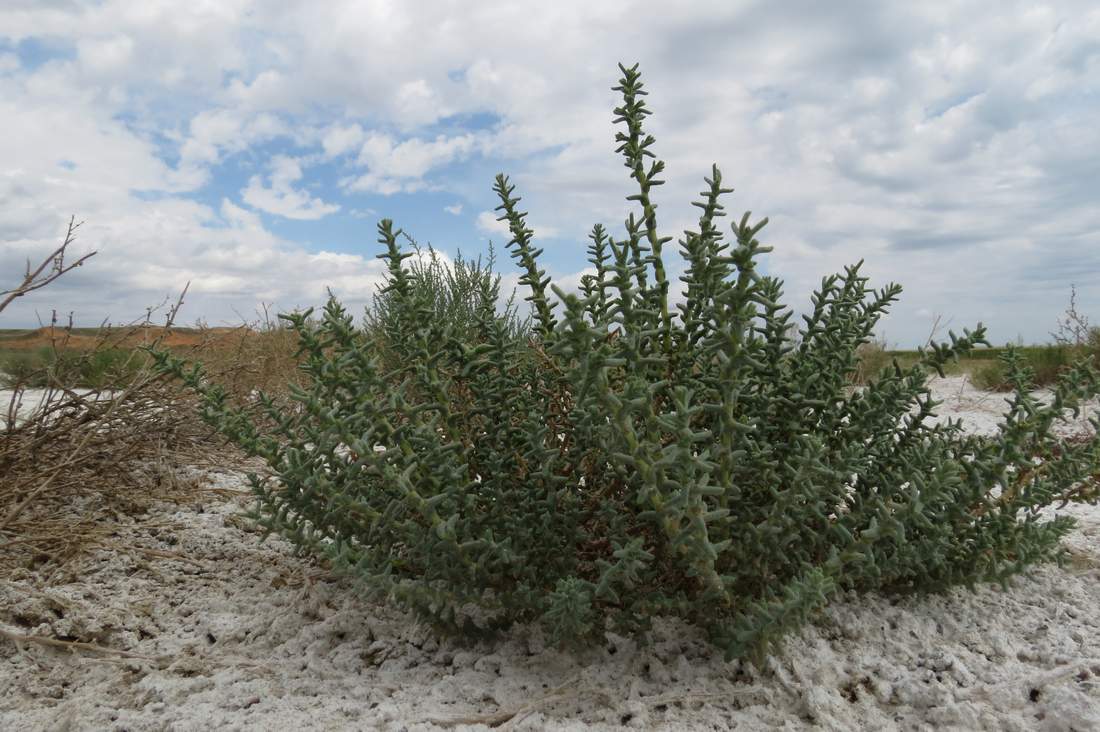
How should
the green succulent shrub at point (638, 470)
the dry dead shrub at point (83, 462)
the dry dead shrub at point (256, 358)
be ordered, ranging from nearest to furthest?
1. the green succulent shrub at point (638, 470)
2. the dry dead shrub at point (83, 462)
3. the dry dead shrub at point (256, 358)

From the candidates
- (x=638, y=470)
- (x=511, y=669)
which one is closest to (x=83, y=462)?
(x=511, y=669)

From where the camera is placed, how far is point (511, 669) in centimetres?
191

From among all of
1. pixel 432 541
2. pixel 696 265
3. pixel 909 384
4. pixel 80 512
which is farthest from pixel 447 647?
pixel 80 512

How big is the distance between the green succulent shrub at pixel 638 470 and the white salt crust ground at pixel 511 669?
0.10 meters

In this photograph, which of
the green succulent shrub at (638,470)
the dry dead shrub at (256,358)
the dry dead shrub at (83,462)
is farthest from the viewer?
the dry dead shrub at (256,358)

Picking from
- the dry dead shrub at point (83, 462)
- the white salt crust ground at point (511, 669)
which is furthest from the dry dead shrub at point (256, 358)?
the white salt crust ground at point (511, 669)

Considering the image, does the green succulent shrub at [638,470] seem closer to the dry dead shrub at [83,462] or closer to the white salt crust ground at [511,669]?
the white salt crust ground at [511,669]

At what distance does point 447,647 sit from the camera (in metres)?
2.04

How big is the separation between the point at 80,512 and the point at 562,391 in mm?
2198

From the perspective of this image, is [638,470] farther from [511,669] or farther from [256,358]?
[256,358]

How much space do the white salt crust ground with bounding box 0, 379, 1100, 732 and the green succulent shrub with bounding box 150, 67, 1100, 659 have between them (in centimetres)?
10

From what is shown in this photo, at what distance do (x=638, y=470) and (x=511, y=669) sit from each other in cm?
73

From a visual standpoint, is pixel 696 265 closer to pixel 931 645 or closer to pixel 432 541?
pixel 432 541

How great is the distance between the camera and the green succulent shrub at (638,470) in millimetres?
1637
